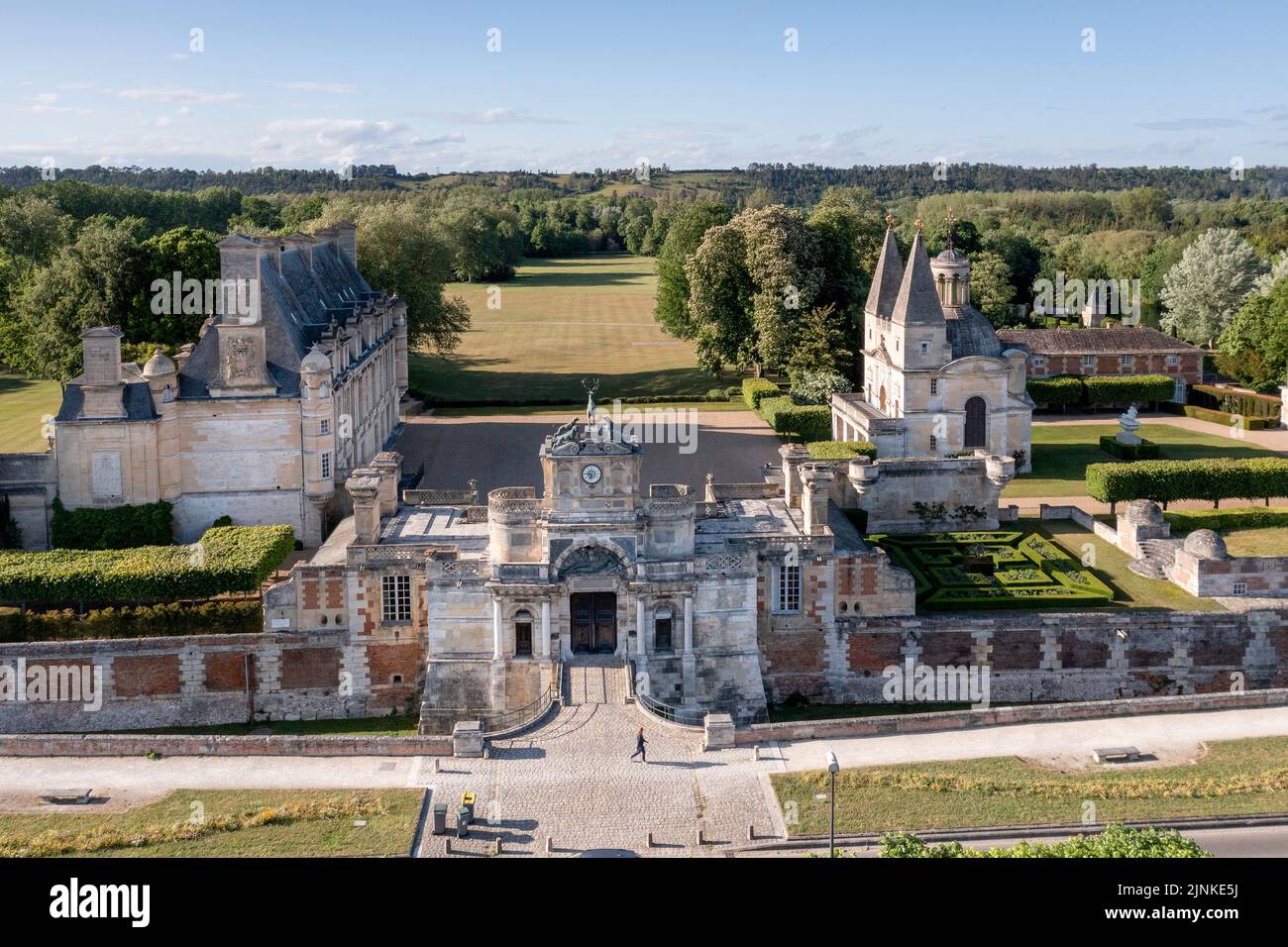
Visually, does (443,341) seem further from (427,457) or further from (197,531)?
(197,531)

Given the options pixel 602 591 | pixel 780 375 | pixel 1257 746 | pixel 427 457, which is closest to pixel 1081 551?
pixel 1257 746

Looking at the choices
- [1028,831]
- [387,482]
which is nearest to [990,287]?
[387,482]

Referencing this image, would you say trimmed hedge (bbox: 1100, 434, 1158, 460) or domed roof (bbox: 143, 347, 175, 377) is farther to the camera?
trimmed hedge (bbox: 1100, 434, 1158, 460)

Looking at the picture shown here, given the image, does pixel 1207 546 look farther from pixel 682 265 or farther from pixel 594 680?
pixel 682 265

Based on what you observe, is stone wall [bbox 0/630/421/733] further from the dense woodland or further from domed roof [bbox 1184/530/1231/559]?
the dense woodland

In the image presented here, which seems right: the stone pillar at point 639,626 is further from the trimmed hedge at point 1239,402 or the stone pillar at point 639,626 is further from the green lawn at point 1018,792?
the trimmed hedge at point 1239,402

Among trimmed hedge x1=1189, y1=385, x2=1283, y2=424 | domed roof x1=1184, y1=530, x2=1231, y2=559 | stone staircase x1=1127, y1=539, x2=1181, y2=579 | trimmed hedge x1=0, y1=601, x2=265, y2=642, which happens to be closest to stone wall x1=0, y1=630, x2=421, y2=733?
trimmed hedge x1=0, y1=601, x2=265, y2=642
